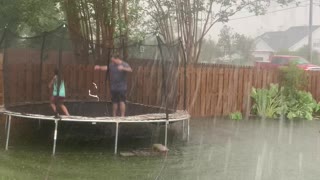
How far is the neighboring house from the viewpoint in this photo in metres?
46.0

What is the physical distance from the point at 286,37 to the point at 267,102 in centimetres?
3488

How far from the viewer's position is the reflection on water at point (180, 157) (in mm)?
8648

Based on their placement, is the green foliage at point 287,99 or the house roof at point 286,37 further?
the house roof at point 286,37

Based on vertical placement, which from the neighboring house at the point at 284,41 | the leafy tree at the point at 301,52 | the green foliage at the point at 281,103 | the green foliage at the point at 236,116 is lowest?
the green foliage at the point at 236,116

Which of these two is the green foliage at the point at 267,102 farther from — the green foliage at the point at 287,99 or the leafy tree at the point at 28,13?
the leafy tree at the point at 28,13

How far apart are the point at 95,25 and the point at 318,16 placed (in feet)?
95.8

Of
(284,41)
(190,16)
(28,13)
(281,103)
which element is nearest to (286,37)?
(284,41)

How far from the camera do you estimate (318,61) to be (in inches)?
1571

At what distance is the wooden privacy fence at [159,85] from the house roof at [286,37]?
92.3ft

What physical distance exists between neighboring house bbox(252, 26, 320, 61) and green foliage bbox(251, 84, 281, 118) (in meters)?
27.0

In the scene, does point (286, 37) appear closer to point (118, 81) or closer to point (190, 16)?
point (190, 16)

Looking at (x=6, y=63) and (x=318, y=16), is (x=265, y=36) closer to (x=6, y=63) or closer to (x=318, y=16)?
(x=318, y=16)

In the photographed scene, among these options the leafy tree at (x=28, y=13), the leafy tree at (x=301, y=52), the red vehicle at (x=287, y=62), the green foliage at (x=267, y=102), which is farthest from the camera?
→ the leafy tree at (x=301, y=52)

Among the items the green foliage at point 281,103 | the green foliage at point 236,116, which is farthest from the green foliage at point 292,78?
the green foliage at point 236,116
